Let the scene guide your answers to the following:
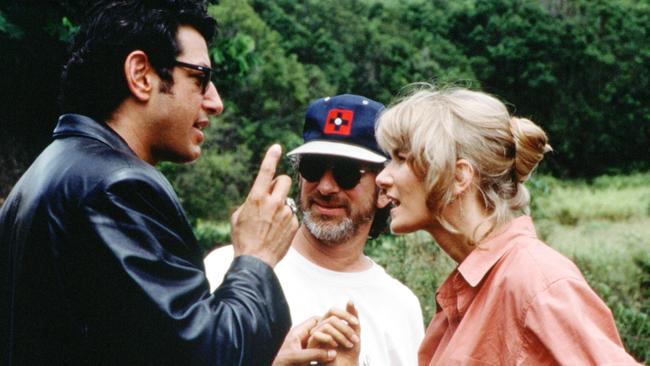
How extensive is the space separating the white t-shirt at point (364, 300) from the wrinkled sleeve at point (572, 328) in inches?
45.3

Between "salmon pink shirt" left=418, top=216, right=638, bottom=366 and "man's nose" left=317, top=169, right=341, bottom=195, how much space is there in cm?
112

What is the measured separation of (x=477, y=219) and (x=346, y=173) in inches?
43.8

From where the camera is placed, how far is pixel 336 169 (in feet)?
12.2

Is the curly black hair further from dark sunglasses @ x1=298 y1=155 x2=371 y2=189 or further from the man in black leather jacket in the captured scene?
dark sunglasses @ x1=298 y1=155 x2=371 y2=189

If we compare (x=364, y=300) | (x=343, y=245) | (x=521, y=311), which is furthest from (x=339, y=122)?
(x=521, y=311)

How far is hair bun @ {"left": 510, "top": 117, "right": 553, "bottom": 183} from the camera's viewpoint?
2637 mm

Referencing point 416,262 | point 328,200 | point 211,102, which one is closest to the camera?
point 211,102

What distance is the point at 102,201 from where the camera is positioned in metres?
1.93

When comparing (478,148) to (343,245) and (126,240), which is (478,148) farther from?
(126,240)

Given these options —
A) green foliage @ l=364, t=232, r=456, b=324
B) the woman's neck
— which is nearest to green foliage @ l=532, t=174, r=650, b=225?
green foliage @ l=364, t=232, r=456, b=324

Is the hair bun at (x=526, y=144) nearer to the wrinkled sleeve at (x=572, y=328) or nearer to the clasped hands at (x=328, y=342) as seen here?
the wrinkled sleeve at (x=572, y=328)

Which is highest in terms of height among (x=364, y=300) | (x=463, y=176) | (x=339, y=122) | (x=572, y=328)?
(x=463, y=176)

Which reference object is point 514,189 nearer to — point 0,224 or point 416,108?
point 416,108

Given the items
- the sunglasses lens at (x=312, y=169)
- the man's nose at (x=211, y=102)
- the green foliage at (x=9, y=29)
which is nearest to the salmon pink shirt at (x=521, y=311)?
the man's nose at (x=211, y=102)
